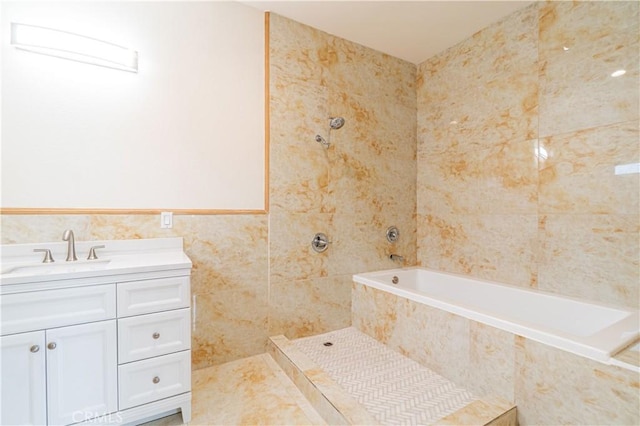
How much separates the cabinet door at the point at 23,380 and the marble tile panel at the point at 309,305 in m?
1.29

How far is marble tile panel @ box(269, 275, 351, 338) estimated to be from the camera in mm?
2248

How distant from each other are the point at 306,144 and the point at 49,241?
1.72 metres

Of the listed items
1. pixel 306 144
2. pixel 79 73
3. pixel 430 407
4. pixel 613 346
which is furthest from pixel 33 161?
pixel 613 346

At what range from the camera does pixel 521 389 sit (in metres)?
1.41

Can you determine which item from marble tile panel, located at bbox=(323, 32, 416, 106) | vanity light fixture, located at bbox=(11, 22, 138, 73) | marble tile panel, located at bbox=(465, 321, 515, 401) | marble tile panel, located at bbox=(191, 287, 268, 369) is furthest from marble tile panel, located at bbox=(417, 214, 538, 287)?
vanity light fixture, located at bbox=(11, 22, 138, 73)

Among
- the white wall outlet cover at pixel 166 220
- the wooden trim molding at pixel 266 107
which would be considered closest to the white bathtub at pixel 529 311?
the wooden trim molding at pixel 266 107

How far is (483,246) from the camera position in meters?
2.44

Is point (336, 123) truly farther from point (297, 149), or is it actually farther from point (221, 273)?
point (221, 273)

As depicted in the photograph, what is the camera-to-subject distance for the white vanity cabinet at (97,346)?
45.7 inches

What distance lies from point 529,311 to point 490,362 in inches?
30.2

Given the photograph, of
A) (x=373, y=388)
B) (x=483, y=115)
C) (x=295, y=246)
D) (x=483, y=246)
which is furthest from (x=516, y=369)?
(x=483, y=115)

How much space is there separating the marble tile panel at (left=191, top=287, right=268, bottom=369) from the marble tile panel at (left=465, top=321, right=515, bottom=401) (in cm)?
140

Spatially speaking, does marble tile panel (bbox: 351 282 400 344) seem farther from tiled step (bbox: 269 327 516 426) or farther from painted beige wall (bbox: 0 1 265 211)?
painted beige wall (bbox: 0 1 265 211)

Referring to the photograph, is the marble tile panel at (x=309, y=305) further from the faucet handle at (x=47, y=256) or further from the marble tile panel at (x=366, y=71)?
the marble tile panel at (x=366, y=71)
